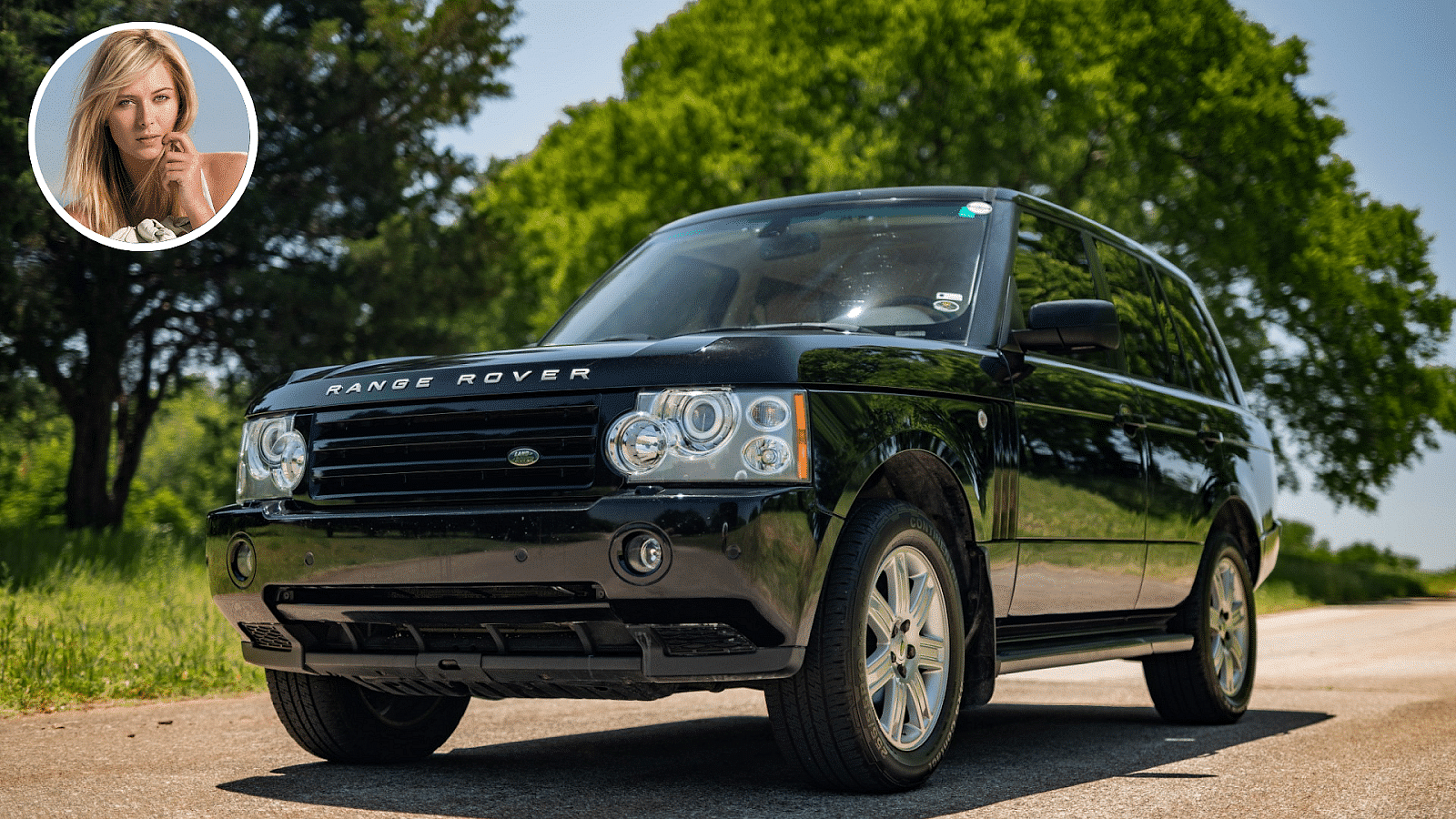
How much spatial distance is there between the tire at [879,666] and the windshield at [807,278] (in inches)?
39.0

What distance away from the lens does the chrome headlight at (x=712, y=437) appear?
4.17 metres

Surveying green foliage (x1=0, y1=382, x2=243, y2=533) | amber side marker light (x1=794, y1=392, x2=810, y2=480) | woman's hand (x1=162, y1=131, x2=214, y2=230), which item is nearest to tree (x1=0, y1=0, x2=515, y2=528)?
green foliage (x1=0, y1=382, x2=243, y2=533)

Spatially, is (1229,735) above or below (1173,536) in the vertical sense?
below

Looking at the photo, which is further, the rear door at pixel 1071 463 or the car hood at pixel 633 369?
the rear door at pixel 1071 463

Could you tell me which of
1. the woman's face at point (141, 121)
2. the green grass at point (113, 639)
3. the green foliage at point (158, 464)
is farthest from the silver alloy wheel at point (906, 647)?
the woman's face at point (141, 121)

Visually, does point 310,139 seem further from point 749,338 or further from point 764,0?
point 749,338

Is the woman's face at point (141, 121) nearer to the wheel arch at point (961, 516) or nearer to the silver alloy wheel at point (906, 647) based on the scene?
the wheel arch at point (961, 516)

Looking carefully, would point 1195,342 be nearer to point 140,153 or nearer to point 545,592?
point 545,592

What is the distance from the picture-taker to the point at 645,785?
16.3ft

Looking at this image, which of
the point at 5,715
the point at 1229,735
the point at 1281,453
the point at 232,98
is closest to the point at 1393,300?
the point at 1281,453

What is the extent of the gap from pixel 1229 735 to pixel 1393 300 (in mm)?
28690

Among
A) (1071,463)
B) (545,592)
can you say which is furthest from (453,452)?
(1071,463)

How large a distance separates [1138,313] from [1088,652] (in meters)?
1.91

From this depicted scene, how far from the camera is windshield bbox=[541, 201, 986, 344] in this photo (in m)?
5.57
